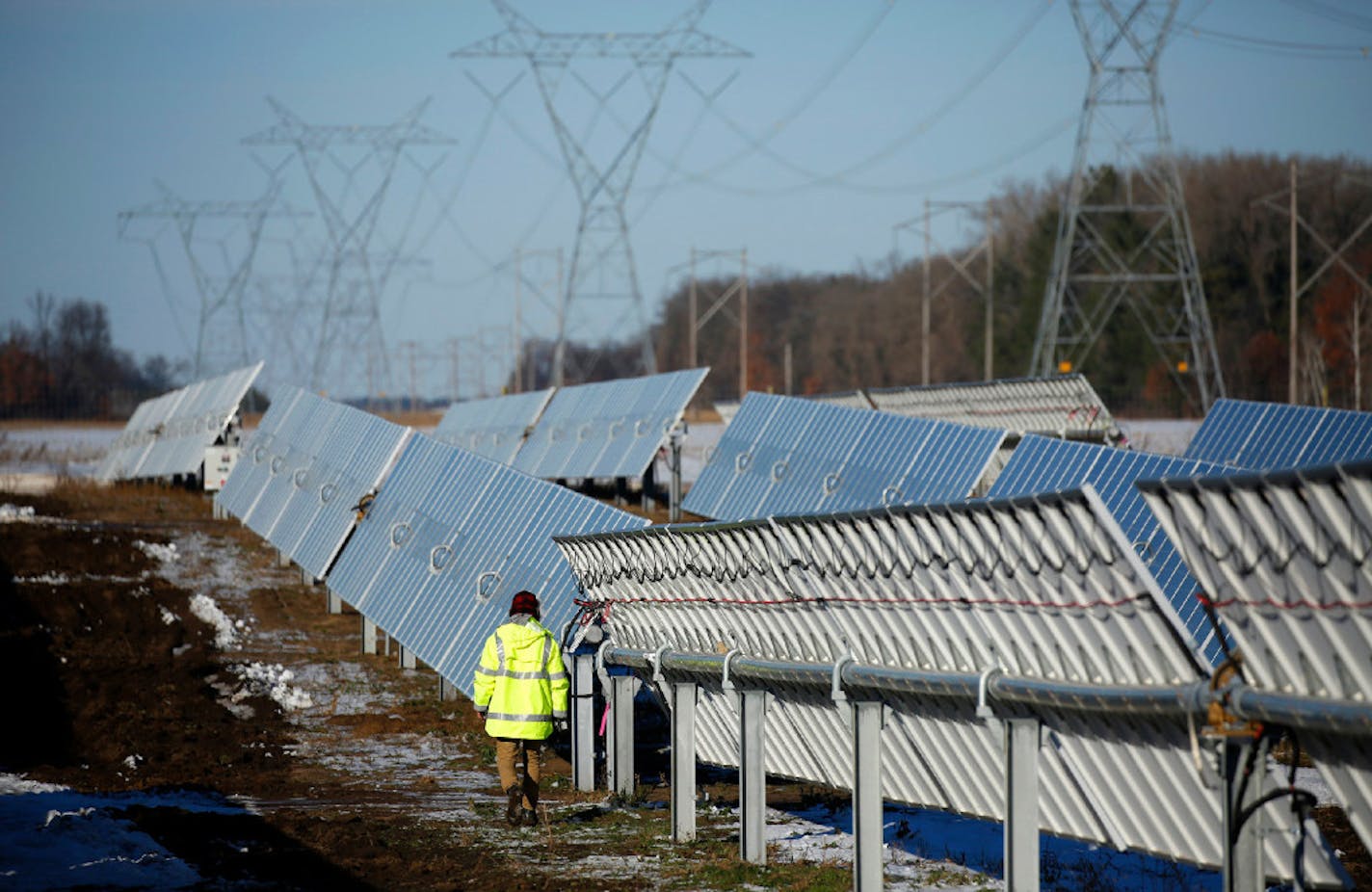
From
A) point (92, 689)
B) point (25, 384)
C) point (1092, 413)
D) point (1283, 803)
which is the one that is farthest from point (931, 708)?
point (25, 384)

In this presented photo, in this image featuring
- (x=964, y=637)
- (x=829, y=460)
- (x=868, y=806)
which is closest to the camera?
(x=964, y=637)

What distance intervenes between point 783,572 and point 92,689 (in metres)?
9.56

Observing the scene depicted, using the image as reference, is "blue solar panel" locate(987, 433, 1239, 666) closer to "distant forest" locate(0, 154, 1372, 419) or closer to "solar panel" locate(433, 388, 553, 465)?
"solar panel" locate(433, 388, 553, 465)

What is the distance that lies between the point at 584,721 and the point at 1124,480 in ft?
24.1

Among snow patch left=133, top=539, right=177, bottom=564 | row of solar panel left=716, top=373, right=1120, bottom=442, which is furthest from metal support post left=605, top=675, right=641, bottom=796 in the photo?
row of solar panel left=716, top=373, right=1120, bottom=442

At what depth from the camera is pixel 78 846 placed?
966cm

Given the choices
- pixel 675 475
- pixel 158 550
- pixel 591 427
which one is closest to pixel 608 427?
pixel 591 427

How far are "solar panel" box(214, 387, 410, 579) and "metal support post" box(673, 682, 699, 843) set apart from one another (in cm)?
924

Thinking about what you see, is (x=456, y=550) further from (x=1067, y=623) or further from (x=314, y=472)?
(x=1067, y=623)

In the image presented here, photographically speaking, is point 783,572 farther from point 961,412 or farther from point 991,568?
point 961,412

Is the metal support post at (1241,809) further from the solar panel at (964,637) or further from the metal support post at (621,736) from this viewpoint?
the metal support post at (621,736)

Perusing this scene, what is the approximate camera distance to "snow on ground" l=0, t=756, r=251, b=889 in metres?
8.98

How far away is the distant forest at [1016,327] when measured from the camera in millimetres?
73938

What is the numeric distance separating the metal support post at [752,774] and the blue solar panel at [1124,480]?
175 inches
